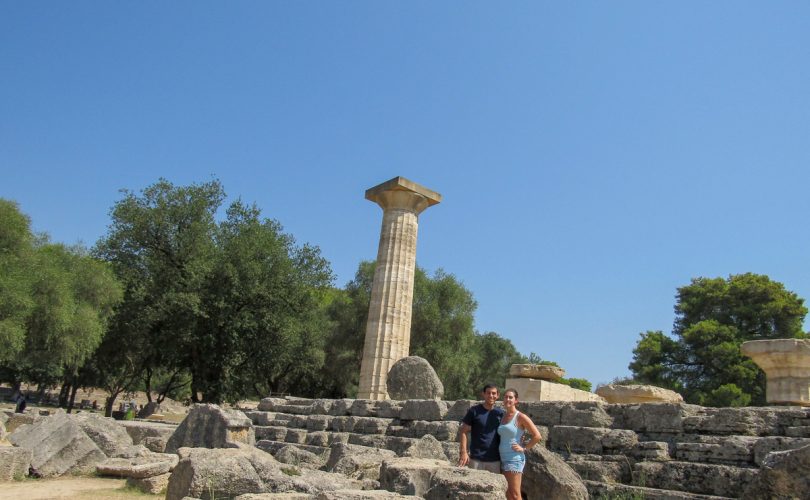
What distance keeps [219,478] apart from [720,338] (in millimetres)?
25927

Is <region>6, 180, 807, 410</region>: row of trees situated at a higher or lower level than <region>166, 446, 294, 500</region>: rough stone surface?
higher

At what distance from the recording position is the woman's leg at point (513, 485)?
5637mm

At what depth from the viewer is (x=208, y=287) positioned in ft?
70.7

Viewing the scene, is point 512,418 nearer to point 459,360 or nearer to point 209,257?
point 209,257

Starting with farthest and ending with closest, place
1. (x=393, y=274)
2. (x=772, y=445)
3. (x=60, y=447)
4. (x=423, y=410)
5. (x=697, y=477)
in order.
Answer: (x=393, y=274), (x=423, y=410), (x=60, y=447), (x=697, y=477), (x=772, y=445)

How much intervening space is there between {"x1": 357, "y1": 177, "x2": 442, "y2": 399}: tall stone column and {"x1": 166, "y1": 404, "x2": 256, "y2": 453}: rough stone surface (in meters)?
6.61

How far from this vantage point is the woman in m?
5.69

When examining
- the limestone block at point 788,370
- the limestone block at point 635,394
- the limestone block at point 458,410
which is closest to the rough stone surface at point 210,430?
the limestone block at point 458,410

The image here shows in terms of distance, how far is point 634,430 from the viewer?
7.82 metres

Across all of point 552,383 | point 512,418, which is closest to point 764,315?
point 552,383

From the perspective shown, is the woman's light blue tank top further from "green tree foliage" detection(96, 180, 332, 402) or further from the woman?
"green tree foliage" detection(96, 180, 332, 402)

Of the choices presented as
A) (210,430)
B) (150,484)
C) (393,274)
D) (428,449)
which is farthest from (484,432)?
(393,274)

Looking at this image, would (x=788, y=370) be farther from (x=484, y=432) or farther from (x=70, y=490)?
(x=70, y=490)

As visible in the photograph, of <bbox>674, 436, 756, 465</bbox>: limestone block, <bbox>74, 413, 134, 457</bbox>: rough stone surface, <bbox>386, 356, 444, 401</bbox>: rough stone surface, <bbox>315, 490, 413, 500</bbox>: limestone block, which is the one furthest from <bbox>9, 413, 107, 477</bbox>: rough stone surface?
<bbox>674, 436, 756, 465</bbox>: limestone block
